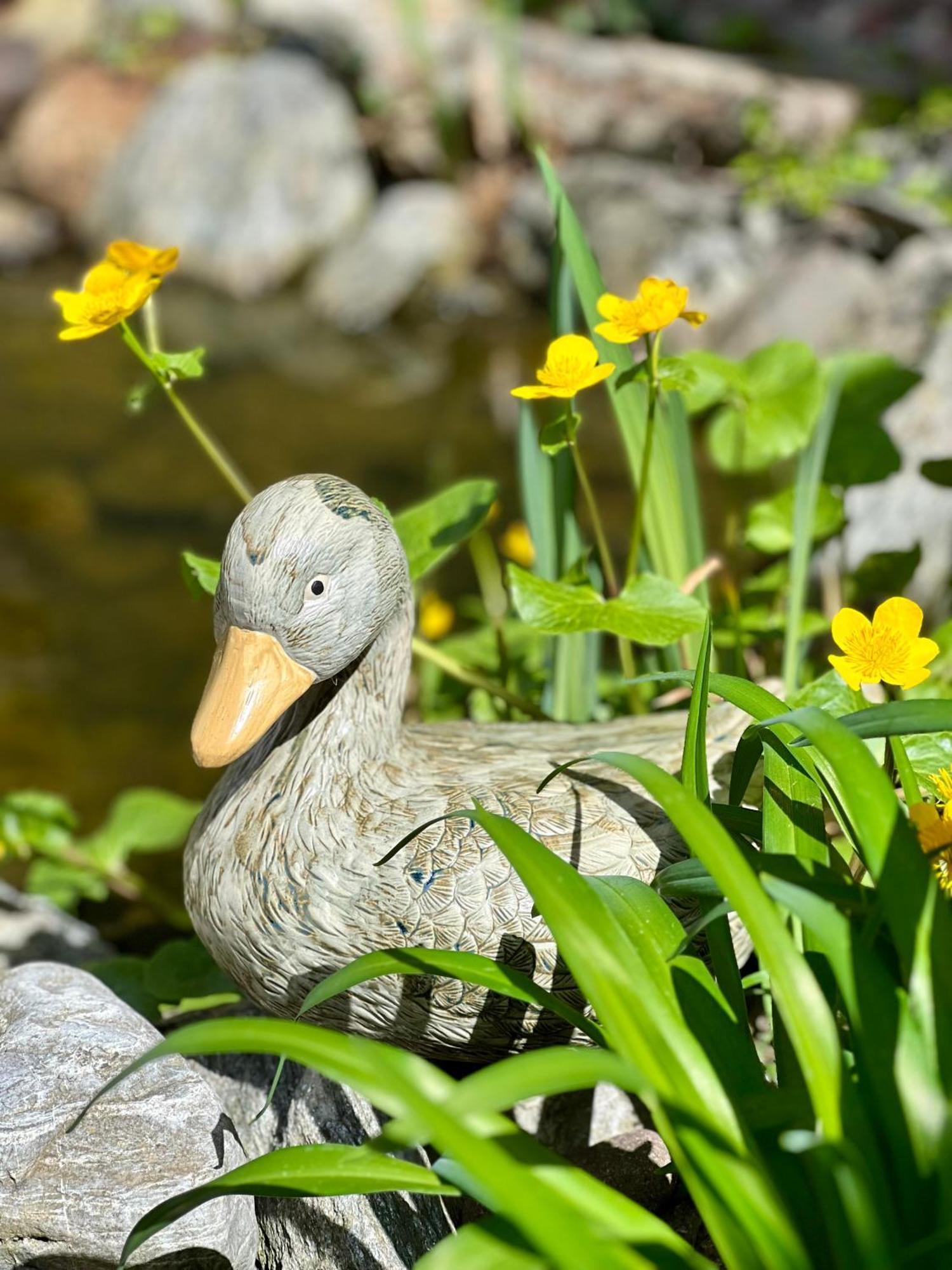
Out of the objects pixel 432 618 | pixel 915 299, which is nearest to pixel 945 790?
pixel 432 618

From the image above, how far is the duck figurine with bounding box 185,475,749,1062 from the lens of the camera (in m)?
1.51

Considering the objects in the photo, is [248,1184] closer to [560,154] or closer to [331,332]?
[331,332]

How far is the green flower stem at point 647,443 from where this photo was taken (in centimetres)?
178

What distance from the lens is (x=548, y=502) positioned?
2.25 meters

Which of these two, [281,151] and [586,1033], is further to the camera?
[281,151]

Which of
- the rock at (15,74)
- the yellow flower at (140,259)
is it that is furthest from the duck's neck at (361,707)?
the rock at (15,74)

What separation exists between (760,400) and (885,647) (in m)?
0.81

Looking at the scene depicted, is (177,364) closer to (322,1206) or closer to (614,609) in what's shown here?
(614,609)

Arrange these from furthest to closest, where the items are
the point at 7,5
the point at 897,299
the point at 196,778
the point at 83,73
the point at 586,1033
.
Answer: the point at 7,5, the point at 83,73, the point at 897,299, the point at 196,778, the point at 586,1033

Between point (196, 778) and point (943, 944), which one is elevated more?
point (943, 944)

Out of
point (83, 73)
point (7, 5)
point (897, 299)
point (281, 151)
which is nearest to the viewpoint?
point (897, 299)

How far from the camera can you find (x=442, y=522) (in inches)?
81.9

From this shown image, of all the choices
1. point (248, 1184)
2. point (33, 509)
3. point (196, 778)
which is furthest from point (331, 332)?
point (248, 1184)

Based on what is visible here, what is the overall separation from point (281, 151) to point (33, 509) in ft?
10.3
